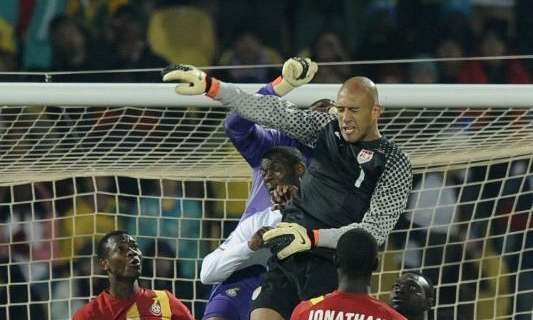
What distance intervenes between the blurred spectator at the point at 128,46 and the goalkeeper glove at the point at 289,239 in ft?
12.1

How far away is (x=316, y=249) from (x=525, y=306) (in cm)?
272

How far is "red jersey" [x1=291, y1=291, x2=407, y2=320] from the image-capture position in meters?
5.00

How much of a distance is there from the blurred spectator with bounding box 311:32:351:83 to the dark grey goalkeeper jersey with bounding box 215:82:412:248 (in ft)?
10.6

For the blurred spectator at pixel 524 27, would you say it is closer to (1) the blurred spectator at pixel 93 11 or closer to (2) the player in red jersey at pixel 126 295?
(1) the blurred spectator at pixel 93 11

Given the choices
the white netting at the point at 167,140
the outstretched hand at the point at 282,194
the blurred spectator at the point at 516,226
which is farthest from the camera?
the blurred spectator at the point at 516,226

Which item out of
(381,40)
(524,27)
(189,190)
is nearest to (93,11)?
(381,40)

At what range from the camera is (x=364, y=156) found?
5.73m

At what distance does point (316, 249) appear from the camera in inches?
227

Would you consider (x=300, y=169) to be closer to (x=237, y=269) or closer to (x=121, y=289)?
(x=237, y=269)

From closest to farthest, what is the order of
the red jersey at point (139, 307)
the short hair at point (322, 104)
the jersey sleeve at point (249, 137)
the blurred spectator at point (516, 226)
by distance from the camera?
the jersey sleeve at point (249, 137), the short hair at point (322, 104), the red jersey at point (139, 307), the blurred spectator at point (516, 226)

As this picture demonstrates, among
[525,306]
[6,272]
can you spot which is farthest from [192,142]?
[525,306]

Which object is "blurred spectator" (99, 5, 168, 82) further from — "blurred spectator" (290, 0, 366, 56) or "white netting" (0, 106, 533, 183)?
"white netting" (0, 106, 533, 183)

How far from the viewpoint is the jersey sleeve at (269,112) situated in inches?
230

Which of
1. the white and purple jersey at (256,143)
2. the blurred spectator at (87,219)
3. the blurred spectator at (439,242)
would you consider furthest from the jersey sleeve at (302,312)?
the blurred spectator at (87,219)
